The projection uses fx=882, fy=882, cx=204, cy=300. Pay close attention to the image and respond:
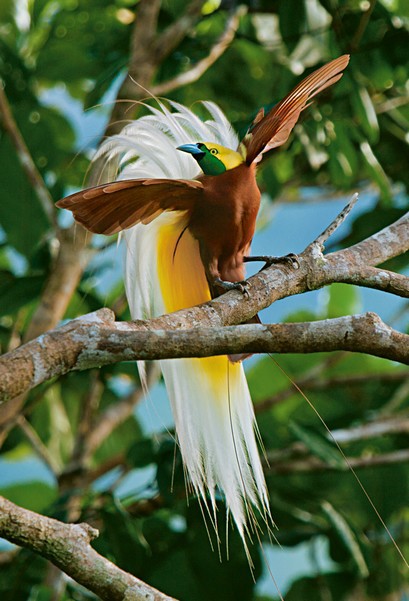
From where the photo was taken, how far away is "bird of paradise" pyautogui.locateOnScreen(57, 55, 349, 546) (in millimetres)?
1387

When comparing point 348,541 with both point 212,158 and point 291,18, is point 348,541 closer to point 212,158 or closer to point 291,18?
point 212,158

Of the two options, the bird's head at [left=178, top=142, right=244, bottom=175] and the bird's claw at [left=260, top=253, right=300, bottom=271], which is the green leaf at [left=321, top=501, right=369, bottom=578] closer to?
the bird's claw at [left=260, top=253, right=300, bottom=271]

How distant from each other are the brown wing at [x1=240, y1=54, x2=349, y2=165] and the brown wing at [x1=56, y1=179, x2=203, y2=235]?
0.11 meters

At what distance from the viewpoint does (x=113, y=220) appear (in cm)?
129

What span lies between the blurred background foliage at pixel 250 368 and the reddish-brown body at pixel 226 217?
0.43m

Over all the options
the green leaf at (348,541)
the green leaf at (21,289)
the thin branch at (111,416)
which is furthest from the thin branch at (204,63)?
the green leaf at (348,541)

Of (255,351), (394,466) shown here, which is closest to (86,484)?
(394,466)

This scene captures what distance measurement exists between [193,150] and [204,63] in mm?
966

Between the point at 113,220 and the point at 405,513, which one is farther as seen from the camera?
the point at 405,513

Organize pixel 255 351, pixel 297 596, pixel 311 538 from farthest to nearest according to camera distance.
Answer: pixel 297 596, pixel 311 538, pixel 255 351

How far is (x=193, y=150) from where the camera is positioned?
4.58 feet

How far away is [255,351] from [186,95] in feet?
5.79

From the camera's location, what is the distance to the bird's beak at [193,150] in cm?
139

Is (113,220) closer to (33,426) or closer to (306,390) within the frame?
(306,390)
